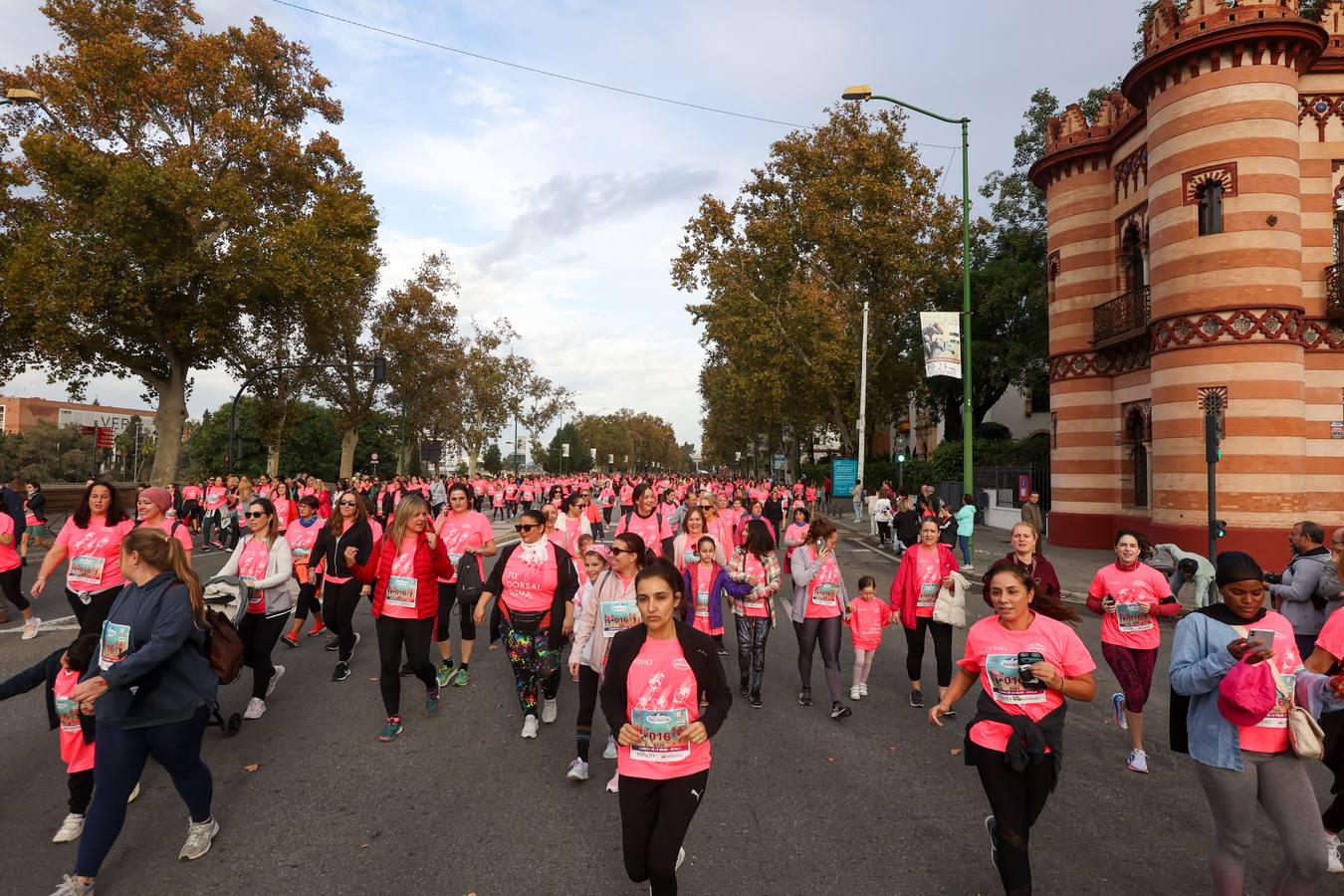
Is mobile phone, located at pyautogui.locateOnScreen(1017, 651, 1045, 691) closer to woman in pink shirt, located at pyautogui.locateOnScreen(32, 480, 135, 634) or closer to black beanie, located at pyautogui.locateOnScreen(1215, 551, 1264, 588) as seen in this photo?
black beanie, located at pyautogui.locateOnScreen(1215, 551, 1264, 588)

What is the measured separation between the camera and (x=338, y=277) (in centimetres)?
2636

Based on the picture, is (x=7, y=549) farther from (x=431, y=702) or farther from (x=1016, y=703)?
(x=1016, y=703)

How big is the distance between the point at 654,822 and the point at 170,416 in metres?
28.8

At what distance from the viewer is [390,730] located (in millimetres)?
5840

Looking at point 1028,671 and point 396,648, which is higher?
point 1028,671

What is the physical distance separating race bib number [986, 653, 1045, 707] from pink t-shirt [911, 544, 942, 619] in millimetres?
3293

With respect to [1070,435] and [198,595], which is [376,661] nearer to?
[198,595]

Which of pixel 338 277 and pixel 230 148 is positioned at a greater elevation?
pixel 230 148

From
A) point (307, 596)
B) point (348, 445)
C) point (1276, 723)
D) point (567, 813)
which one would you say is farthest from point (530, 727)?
point (348, 445)

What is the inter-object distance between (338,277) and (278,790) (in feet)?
80.8

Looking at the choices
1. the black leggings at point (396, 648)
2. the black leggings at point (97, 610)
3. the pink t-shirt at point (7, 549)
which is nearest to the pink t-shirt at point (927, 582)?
the black leggings at point (396, 648)

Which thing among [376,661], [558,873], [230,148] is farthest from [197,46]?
[558,873]

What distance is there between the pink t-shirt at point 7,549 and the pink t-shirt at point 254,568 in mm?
4033

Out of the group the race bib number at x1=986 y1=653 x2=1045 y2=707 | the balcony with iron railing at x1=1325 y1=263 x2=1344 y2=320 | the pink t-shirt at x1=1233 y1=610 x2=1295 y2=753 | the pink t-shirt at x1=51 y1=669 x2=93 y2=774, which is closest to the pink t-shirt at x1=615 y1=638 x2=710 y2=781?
the race bib number at x1=986 y1=653 x2=1045 y2=707
